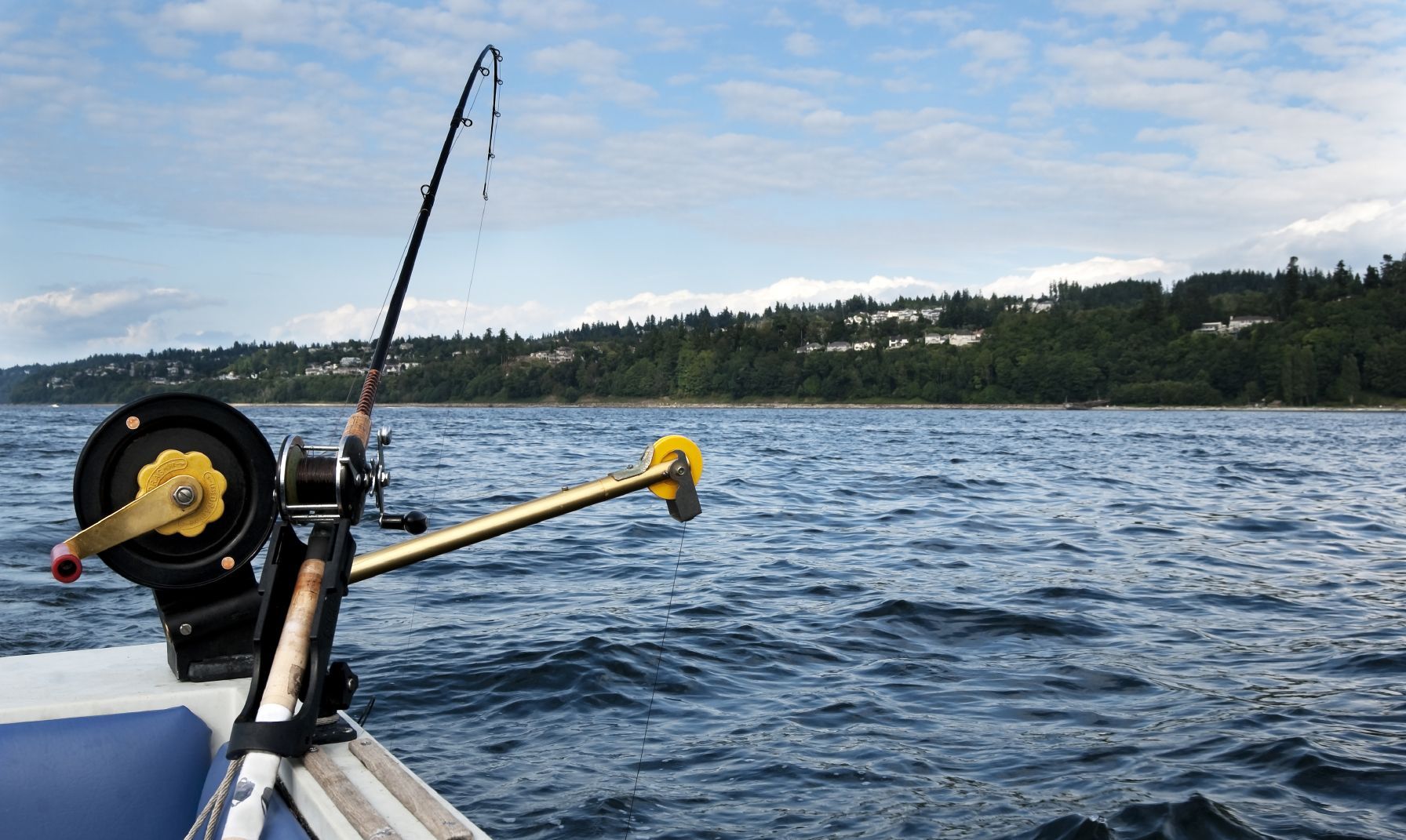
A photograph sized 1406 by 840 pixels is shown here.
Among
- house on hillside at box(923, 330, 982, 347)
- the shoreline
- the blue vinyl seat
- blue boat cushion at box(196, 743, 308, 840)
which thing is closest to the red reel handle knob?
the blue vinyl seat

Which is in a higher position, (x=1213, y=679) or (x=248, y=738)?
(x=248, y=738)

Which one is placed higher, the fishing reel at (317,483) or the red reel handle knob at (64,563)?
the fishing reel at (317,483)

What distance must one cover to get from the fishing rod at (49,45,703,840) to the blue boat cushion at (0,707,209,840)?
0.28 metres

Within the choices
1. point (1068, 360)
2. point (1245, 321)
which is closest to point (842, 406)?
point (1068, 360)

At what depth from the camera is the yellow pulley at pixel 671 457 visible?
3266 millimetres

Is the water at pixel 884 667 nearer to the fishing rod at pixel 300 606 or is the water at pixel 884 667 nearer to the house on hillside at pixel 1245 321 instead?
the fishing rod at pixel 300 606

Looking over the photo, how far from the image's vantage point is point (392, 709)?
643 cm

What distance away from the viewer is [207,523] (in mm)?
3092

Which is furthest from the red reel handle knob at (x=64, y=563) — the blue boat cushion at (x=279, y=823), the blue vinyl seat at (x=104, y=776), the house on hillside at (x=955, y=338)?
the house on hillside at (x=955, y=338)

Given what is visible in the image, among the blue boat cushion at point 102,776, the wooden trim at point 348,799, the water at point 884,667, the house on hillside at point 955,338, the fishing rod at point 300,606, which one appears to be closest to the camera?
the wooden trim at point 348,799

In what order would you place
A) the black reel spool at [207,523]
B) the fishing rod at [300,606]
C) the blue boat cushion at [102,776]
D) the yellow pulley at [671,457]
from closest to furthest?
the fishing rod at [300,606], the blue boat cushion at [102,776], the black reel spool at [207,523], the yellow pulley at [671,457]

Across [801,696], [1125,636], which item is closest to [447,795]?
[801,696]

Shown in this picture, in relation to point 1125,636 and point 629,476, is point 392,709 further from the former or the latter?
point 1125,636

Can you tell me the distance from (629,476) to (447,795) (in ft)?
8.95
